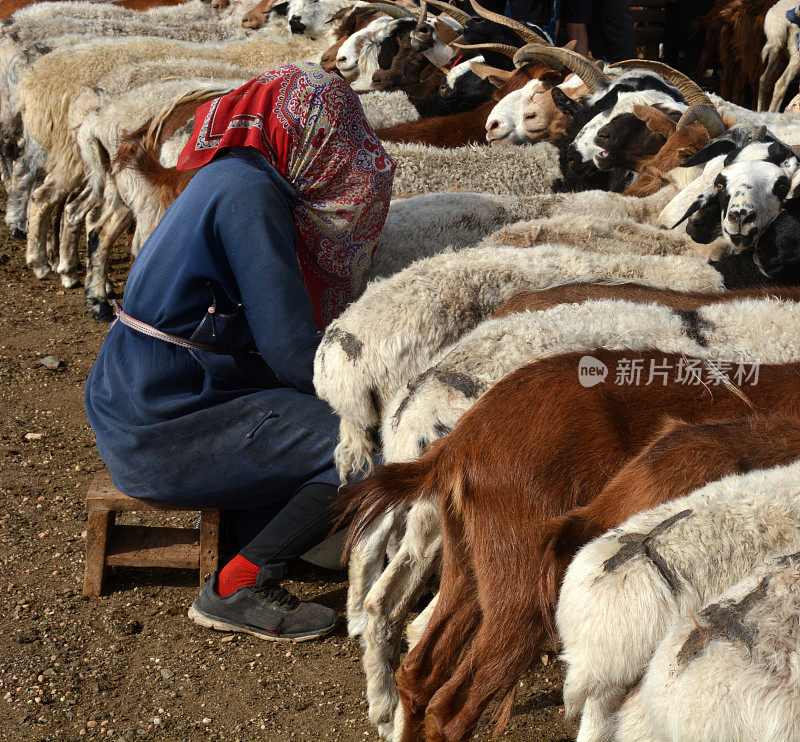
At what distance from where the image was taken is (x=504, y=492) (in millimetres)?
1835

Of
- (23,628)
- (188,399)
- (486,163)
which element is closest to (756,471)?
(188,399)

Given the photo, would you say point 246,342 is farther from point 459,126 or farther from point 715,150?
point 459,126

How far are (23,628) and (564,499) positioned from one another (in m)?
1.90

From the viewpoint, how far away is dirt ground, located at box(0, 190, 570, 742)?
2.40 m

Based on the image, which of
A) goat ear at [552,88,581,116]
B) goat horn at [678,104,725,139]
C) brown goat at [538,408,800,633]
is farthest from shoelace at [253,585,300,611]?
goat ear at [552,88,581,116]

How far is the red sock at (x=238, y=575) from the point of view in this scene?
2775 millimetres

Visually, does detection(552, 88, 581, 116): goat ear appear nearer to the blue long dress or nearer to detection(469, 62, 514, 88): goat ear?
detection(469, 62, 514, 88): goat ear

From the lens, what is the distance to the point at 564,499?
1.86 meters

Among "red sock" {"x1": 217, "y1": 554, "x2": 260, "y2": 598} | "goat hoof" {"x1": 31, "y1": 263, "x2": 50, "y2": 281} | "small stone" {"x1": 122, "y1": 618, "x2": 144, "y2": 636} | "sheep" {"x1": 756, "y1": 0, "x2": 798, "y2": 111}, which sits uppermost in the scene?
"sheep" {"x1": 756, "y1": 0, "x2": 798, "y2": 111}

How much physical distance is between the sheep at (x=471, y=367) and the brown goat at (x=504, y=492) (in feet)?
0.50

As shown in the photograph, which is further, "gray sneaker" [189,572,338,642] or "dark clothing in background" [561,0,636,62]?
"dark clothing in background" [561,0,636,62]

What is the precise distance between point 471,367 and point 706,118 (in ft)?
9.16

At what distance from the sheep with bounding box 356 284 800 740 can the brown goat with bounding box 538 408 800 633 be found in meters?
0.43

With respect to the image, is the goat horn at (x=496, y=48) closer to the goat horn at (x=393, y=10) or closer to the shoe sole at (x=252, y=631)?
the goat horn at (x=393, y=10)
